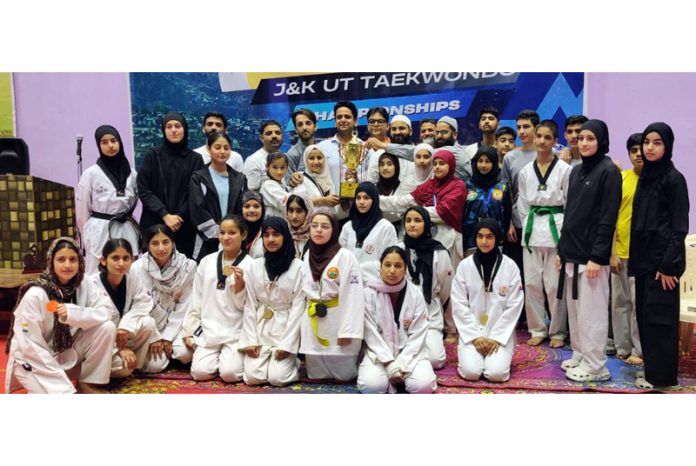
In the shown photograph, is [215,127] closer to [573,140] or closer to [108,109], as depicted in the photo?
[108,109]

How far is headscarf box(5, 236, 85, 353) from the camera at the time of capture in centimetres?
409

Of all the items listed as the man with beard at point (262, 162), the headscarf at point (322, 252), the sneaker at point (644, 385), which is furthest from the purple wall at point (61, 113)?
the sneaker at point (644, 385)

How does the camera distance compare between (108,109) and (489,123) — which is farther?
(108,109)

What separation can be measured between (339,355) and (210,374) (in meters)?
0.85

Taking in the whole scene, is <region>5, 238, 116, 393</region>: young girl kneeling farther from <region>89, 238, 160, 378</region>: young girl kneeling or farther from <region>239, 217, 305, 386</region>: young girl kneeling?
<region>239, 217, 305, 386</region>: young girl kneeling

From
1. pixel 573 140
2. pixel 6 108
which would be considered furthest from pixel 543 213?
pixel 6 108

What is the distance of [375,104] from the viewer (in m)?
6.89

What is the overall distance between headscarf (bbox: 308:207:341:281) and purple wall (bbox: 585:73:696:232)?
10.7 ft

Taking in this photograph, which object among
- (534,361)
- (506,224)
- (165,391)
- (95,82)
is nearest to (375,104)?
(506,224)

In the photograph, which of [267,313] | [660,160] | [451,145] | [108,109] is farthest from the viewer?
[108,109]

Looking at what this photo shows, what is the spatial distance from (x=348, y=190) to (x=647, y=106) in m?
2.83

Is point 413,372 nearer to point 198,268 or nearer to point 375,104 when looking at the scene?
point 198,268

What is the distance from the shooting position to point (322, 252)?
4480 millimetres

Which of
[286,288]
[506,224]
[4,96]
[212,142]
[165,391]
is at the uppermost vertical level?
[4,96]
